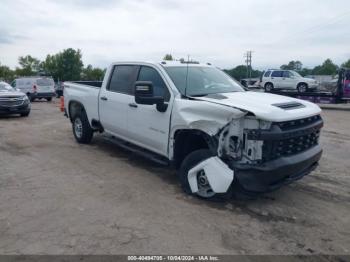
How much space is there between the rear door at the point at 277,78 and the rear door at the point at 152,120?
61.8 ft

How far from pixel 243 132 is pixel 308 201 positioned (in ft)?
4.99

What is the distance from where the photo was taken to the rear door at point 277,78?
2358 cm

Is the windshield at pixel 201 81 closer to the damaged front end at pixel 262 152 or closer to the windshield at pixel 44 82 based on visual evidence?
the damaged front end at pixel 262 152

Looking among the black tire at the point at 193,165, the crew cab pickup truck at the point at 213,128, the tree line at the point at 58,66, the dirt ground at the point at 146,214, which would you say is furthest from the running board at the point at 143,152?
the tree line at the point at 58,66

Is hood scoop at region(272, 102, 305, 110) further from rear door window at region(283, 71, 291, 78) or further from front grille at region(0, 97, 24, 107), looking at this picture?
rear door window at region(283, 71, 291, 78)

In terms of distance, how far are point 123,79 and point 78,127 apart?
8.34 feet

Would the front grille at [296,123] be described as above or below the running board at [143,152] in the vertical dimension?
above

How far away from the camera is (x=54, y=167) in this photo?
6648mm

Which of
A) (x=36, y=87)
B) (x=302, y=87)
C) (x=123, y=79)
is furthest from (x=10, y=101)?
(x=302, y=87)

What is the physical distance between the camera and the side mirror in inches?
204

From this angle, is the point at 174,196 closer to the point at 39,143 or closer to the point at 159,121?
the point at 159,121

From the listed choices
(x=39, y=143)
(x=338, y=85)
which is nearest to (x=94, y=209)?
(x=39, y=143)

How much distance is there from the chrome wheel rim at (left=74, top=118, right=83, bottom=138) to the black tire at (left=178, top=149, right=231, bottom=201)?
4.09 meters

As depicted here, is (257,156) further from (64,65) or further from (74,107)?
(64,65)
